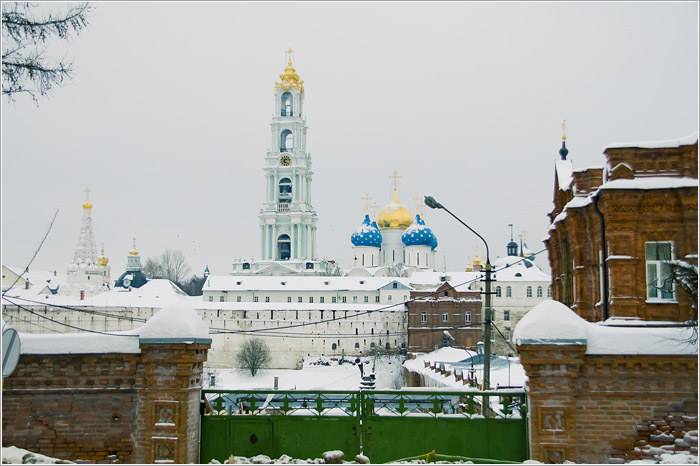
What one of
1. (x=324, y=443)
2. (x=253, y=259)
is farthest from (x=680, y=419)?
(x=253, y=259)

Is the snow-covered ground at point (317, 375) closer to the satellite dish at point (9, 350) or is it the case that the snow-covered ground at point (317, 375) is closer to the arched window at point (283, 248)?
the arched window at point (283, 248)

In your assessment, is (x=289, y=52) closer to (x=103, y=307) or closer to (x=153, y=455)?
(x=103, y=307)

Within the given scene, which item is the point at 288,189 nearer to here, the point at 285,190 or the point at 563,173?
the point at 285,190

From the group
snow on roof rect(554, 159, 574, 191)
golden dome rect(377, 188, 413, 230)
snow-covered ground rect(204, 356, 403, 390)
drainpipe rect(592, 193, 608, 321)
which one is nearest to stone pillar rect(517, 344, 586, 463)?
drainpipe rect(592, 193, 608, 321)

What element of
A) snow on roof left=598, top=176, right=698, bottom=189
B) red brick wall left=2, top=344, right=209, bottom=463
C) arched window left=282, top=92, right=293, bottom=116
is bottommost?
red brick wall left=2, top=344, right=209, bottom=463

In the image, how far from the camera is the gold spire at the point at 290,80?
110375mm

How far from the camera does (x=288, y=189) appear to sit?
110 meters

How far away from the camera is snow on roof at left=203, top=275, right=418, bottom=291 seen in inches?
3974

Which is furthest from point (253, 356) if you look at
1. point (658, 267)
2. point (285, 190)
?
point (658, 267)

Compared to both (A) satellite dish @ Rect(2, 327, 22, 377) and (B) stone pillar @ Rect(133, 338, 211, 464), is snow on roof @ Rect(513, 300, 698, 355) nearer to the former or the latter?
(B) stone pillar @ Rect(133, 338, 211, 464)

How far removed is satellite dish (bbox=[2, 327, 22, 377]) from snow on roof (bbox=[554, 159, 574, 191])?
14.3 meters

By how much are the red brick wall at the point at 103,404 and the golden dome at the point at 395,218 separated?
10197 cm

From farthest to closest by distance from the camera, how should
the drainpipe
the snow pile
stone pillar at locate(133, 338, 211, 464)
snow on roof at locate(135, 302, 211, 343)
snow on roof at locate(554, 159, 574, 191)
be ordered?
snow on roof at locate(554, 159, 574, 191), the drainpipe, snow on roof at locate(135, 302, 211, 343), stone pillar at locate(133, 338, 211, 464), the snow pile

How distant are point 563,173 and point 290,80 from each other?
90.8m
